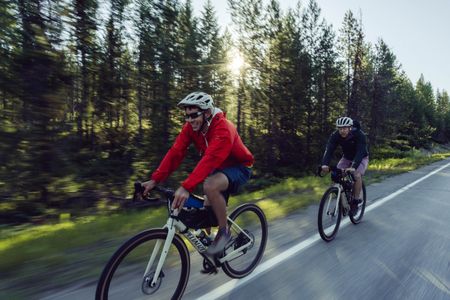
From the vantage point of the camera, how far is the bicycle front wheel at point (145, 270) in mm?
3028

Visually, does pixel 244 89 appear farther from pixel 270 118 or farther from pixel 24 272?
pixel 24 272

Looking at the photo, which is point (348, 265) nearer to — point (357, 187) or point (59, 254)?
point (357, 187)

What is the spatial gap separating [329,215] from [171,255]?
3.64 metres

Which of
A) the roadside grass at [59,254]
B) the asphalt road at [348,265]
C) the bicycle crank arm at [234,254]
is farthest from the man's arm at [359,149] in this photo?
the bicycle crank arm at [234,254]

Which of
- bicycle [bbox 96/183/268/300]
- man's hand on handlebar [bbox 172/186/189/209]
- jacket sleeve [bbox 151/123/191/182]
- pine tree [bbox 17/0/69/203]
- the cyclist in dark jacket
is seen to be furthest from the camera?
pine tree [bbox 17/0/69/203]

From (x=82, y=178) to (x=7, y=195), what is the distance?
6.14ft

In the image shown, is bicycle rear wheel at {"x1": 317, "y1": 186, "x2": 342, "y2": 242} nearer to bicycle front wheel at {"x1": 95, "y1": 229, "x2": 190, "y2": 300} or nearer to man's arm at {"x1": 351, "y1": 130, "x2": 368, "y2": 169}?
man's arm at {"x1": 351, "y1": 130, "x2": 368, "y2": 169}

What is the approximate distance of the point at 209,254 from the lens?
392cm

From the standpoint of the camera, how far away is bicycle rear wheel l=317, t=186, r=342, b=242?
19.4 ft

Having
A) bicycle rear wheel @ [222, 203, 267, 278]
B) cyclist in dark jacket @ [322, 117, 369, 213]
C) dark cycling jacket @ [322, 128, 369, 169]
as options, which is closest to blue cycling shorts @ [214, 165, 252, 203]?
bicycle rear wheel @ [222, 203, 267, 278]

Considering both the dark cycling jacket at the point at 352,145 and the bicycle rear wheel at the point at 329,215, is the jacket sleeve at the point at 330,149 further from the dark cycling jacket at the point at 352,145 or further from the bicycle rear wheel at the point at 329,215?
the bicycle rear wheel at the point at 329,215

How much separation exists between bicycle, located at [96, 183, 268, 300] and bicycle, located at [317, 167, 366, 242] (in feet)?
6.00

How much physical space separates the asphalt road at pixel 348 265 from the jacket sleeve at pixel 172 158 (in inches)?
51.0

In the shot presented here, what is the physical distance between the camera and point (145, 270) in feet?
11.2
